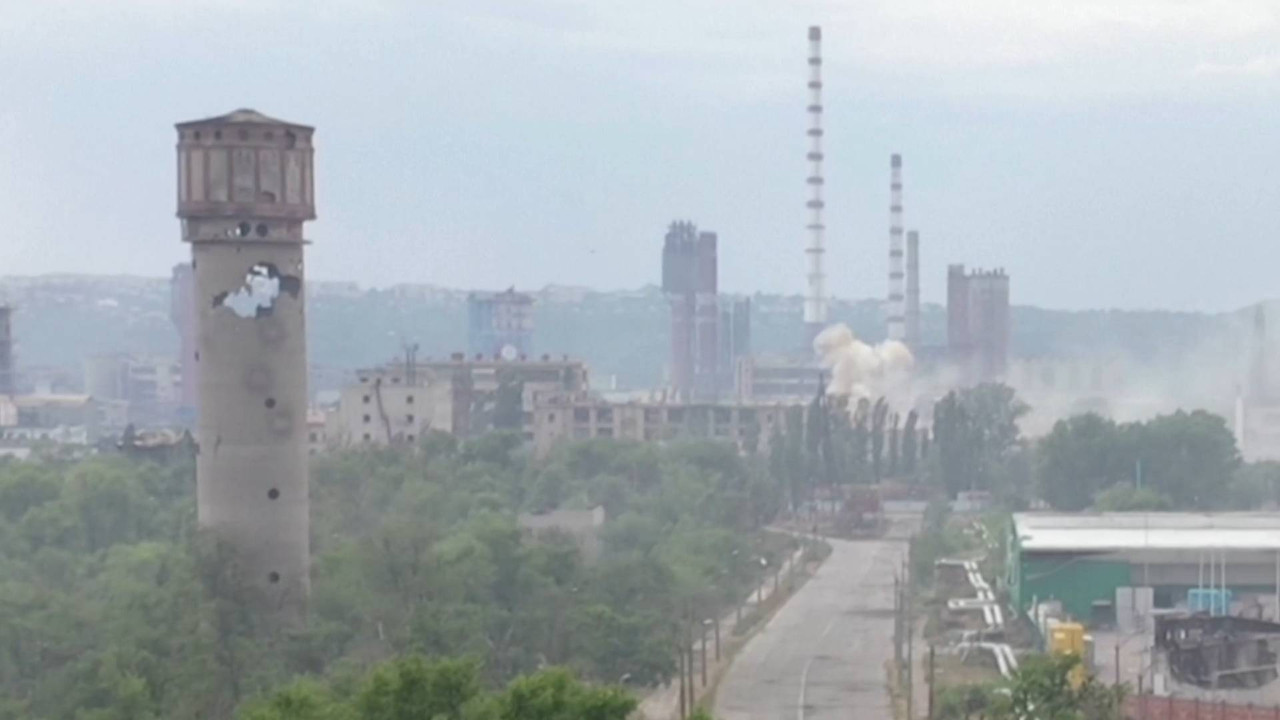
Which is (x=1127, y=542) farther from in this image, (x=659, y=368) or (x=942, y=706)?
(x=659, y=368)

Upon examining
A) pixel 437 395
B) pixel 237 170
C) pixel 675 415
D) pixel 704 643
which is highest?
pixel 237 170

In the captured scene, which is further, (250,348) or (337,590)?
(337,590)

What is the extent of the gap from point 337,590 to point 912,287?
7972cm

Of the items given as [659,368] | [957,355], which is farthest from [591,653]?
[659,368]

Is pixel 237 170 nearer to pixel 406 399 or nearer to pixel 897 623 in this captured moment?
pixel 897 623

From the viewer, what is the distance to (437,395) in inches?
2522

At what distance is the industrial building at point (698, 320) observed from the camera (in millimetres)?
110875

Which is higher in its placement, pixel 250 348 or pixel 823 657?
pixel 250 348

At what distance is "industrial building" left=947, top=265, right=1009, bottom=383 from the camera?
103438mm

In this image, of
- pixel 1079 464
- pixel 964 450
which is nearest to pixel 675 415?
pixel 964 450

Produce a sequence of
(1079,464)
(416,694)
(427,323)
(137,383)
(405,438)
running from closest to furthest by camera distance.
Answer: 1. (416,694)
2. (1079,464)
3. (405,438)
4. (137,383)
5. (427,323)

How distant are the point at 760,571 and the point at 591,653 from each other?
14842 mm

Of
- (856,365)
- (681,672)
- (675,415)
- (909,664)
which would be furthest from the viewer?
(856,365)

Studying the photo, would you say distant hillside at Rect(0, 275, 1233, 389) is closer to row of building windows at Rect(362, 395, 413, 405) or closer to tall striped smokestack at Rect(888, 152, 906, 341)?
tall striped smokestack at Rect(888, 152, 906, 341)
